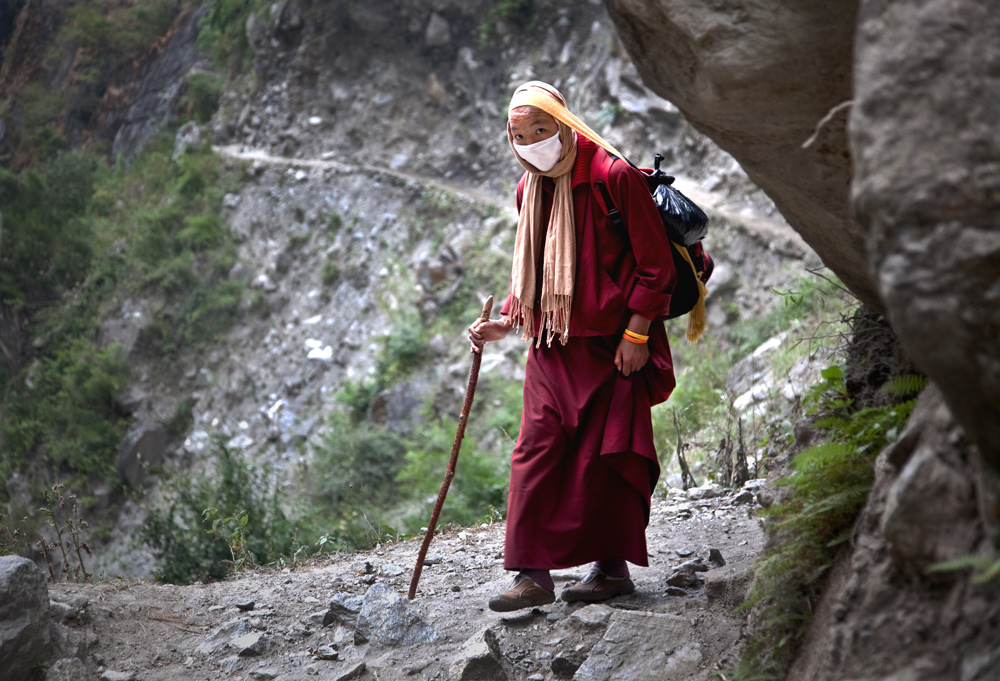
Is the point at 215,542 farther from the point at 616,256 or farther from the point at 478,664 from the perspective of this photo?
the point at 616,256

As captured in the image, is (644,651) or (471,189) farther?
(471,189)

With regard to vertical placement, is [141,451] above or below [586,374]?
below

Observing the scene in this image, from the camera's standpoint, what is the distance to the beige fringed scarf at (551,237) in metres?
2.98

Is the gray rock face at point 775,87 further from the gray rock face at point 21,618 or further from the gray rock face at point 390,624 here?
the gray rock face at point 21,618

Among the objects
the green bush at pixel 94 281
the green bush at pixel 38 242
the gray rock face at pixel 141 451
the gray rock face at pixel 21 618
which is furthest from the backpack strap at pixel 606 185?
the green bush at pixel 38 242

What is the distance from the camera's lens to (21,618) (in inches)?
100

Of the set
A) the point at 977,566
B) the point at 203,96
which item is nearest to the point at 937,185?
the point at 977,566

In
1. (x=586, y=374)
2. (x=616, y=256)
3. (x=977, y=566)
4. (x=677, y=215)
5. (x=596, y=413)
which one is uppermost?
(x=677, y=215)

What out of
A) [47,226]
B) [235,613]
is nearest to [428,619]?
[235,613]

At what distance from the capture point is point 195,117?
54.8 ft

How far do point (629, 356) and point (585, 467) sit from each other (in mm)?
460

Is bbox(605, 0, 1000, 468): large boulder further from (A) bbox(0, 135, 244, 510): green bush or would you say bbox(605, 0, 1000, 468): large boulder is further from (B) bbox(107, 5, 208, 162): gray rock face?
(B) bbox(107, 5, 208, 162): gray rock face

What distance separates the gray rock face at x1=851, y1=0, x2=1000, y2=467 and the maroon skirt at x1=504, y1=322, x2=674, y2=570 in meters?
1.68

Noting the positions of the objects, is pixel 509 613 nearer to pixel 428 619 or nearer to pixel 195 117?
pixel 428 619
